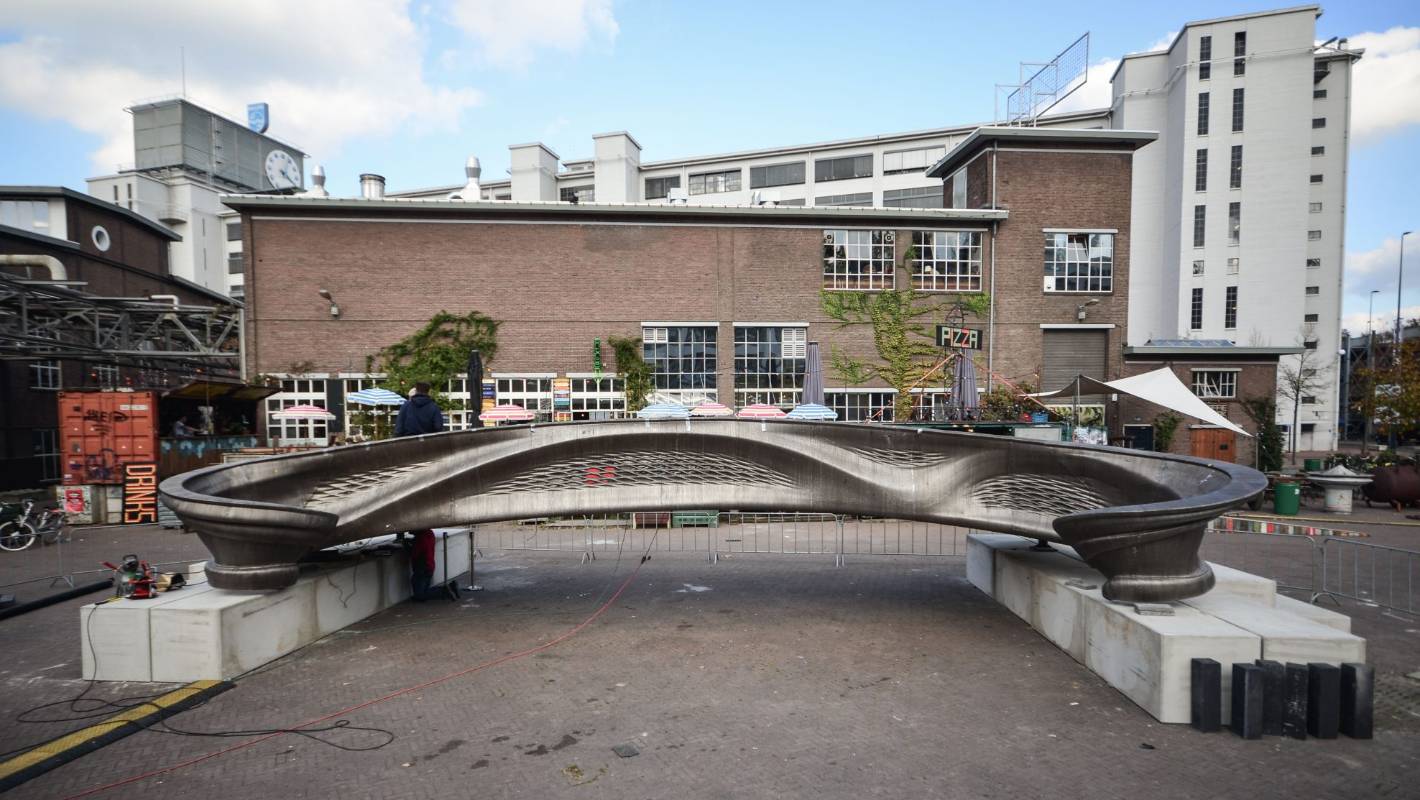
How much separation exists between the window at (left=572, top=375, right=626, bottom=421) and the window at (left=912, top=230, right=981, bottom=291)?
40.8 ft

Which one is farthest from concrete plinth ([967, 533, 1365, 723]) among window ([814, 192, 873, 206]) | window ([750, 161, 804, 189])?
window ([750, 161, 804, 189])

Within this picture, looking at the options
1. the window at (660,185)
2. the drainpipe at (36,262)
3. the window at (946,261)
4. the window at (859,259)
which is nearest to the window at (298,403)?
the drainpipe at (36,262)

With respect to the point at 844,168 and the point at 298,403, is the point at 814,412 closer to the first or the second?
the point at 298,403

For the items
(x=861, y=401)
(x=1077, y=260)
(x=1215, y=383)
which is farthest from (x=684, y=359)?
(x=1215, y=383)

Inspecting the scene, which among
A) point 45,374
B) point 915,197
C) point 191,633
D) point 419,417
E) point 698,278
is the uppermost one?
point 915,197

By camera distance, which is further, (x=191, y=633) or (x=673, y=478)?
(x=673, y=478)

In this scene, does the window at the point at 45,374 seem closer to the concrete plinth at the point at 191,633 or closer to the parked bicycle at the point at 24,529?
the parked bicycle at the point at 24,529

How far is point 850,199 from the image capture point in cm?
5347

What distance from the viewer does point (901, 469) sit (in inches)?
317

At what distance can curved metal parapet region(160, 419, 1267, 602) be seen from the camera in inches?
285

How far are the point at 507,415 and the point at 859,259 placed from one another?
14.7 meters

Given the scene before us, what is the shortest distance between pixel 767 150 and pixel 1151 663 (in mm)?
54263

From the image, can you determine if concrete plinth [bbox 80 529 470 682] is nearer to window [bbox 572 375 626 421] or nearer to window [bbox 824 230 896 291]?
window [bbox 572 375 626 421]

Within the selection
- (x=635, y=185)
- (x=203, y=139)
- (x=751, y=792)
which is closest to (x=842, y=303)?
(x=751, y=792)
